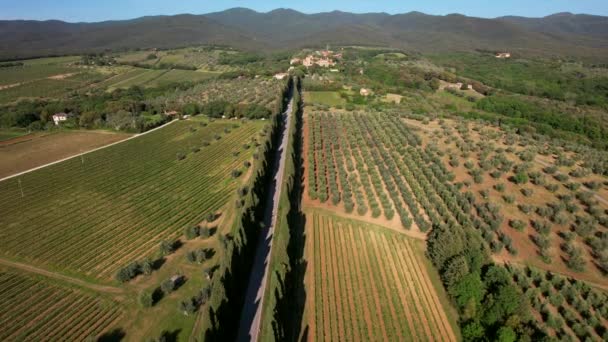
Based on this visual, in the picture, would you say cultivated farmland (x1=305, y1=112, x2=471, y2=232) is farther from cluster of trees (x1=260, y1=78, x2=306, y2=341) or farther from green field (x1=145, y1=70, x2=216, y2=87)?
green field (x1=145, y1=70, x2=216, y2=87)

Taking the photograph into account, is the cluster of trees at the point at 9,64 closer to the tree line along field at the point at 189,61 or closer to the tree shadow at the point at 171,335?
the tree line along field at the point at 189,61

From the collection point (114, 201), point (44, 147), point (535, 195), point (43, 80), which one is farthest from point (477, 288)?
point (43, 80)

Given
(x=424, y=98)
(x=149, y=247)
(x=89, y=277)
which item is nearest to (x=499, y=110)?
(x=424, y=98)

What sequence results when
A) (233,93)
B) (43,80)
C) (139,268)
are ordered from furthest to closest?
(43,80) → (233,93) → (139,268)

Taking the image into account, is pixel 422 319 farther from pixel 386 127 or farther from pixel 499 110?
pixel 499 110

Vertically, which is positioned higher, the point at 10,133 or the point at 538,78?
the point at 538,78

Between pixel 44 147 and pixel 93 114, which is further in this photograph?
pixel 93 114

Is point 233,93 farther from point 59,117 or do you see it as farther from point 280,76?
point 59,117
